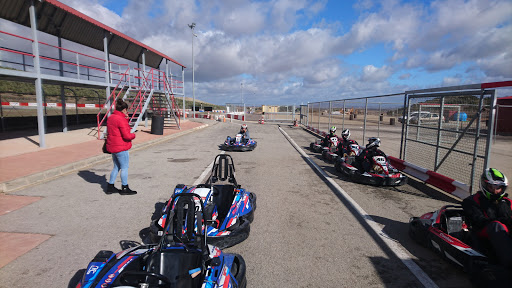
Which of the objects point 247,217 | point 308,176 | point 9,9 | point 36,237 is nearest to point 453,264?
point 247,217

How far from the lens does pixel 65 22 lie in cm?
1465

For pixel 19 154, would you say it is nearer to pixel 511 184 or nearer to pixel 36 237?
pixel 36 237

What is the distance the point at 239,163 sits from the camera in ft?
31.6

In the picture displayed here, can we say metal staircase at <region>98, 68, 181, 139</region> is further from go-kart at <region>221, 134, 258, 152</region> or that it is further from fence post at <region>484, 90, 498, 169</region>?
fence post at <region>484, 90, 498, 169</region>

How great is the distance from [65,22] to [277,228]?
1607cm

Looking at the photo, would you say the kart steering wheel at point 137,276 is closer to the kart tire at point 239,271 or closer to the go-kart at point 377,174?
the kart tire at point 239,271

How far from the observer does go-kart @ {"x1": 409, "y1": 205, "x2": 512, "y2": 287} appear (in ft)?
8.98

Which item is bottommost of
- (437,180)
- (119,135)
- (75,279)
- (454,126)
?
(75,279)

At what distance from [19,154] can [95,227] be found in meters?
7.02

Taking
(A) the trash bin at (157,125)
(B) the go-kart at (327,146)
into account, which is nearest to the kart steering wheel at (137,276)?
(B) the go-kart at (327,146)

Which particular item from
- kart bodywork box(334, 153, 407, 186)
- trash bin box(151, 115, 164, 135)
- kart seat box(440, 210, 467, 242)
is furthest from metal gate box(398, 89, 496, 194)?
trash bin box(151, 115, 164, 135)

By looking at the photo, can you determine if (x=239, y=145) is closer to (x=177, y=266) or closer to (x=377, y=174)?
(x=377, y=174)

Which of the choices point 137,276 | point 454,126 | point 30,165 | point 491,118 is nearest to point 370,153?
point 454,126

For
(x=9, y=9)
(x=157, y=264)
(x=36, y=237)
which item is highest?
(x=9, y=9)
